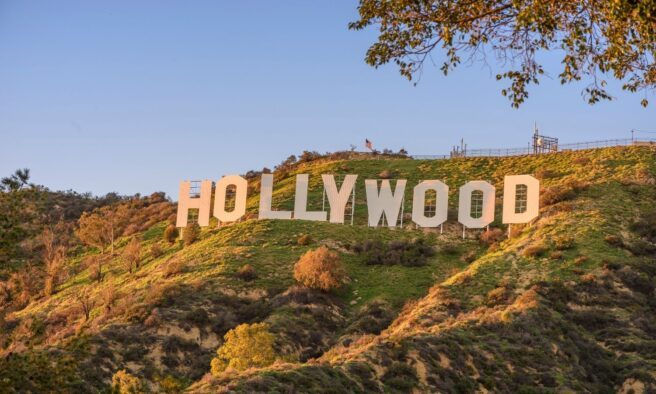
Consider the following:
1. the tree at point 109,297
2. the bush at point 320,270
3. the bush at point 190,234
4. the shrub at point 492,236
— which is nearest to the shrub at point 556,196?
the shrub at point 492,236

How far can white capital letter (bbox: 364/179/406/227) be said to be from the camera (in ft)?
244

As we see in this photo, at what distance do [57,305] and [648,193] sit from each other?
4741cm

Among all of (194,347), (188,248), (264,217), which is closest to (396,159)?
(264,217)

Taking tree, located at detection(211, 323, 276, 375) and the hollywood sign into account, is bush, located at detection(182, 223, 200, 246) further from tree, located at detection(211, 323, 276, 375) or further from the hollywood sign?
tree, located at detection(211, 323, 276, 375)

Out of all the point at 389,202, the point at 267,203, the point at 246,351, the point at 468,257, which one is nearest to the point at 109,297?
the point at 267,203

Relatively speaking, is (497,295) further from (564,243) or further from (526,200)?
(526,200)

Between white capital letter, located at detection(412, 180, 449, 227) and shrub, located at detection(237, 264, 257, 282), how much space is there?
1548cm

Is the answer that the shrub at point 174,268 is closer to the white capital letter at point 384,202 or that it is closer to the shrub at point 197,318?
the shrub at point 197,318

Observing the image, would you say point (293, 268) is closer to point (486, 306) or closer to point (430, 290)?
→ point (430, 290)

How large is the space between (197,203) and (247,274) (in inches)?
748

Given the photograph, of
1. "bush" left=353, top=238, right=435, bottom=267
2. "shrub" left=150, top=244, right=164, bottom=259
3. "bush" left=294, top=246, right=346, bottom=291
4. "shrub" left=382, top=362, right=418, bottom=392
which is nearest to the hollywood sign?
"bush" left=353, top=238, right=435, bottom=267

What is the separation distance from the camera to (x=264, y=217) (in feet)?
259

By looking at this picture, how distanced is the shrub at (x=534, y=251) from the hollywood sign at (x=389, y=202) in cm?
607

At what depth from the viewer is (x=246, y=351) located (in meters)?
44.7
